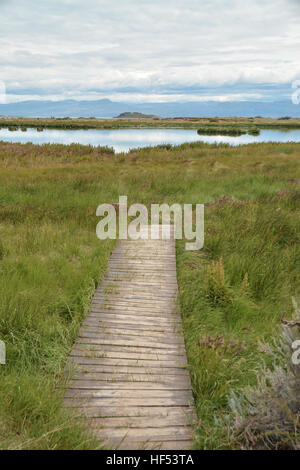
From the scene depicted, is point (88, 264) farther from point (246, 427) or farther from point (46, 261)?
point (246, 427)

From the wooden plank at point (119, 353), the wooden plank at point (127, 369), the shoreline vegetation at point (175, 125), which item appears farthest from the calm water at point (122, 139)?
the wooden plank at point (127, 369)

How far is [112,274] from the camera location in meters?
5.89

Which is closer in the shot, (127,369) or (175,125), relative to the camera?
(127,369)

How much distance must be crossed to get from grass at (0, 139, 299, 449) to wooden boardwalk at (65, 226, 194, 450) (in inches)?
6.2

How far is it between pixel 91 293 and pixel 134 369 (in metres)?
1.83

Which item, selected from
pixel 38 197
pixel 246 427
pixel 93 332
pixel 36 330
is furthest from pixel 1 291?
pixel 38 197

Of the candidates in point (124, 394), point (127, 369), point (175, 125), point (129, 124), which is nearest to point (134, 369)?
point (127, 369)

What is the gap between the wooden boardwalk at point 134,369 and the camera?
271cm

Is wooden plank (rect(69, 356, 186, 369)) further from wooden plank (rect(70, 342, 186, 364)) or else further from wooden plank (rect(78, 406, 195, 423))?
wooden plank (rect(78, 406, 195, 423))

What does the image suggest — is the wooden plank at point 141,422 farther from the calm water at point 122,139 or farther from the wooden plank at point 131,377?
the calm water at point 122,139

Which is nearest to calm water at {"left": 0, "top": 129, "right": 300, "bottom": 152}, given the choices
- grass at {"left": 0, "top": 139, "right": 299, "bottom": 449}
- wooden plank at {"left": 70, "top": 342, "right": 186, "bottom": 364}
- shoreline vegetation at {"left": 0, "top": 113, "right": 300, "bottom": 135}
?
shoreline vegetation at {"left": 0, "top": 113, "right": 300, "bottom": 135}

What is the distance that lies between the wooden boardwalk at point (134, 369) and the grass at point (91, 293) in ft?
0.52

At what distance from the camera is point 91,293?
501cm

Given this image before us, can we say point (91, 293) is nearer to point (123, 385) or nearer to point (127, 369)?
point (127, 369)
